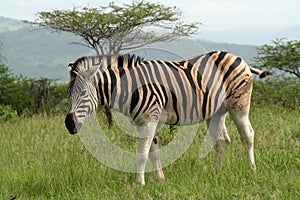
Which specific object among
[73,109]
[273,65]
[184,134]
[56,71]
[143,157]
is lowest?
[56,71]

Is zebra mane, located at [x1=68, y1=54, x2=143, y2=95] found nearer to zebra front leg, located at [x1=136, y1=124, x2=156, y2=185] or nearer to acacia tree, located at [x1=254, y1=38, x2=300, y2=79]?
zebra front leg, located at [x1=136, y1=124, x2=156, y2=185]

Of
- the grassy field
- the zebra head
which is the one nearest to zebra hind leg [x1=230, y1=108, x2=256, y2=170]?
the grassy field

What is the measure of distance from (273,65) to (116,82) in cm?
1619

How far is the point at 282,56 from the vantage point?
2102cm

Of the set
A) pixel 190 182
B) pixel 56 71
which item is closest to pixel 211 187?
pixel 190 182

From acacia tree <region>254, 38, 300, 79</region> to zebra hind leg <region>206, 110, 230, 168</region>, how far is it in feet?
47.0

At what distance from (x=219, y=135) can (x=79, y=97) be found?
86.5 inches

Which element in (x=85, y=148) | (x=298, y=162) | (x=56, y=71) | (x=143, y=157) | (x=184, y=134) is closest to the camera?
(x=143, y=157)

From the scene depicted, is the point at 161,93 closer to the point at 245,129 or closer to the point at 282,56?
the point at 245,129

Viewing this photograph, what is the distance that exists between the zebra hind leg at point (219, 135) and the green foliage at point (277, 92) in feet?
26.1

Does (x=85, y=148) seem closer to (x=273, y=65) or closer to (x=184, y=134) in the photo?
(x=184, y=134)

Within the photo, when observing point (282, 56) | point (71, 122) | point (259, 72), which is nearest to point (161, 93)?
point (71, 122)

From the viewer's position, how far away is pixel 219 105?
6535mm

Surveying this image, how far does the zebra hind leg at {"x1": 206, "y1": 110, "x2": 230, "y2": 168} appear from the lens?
6.74 m
